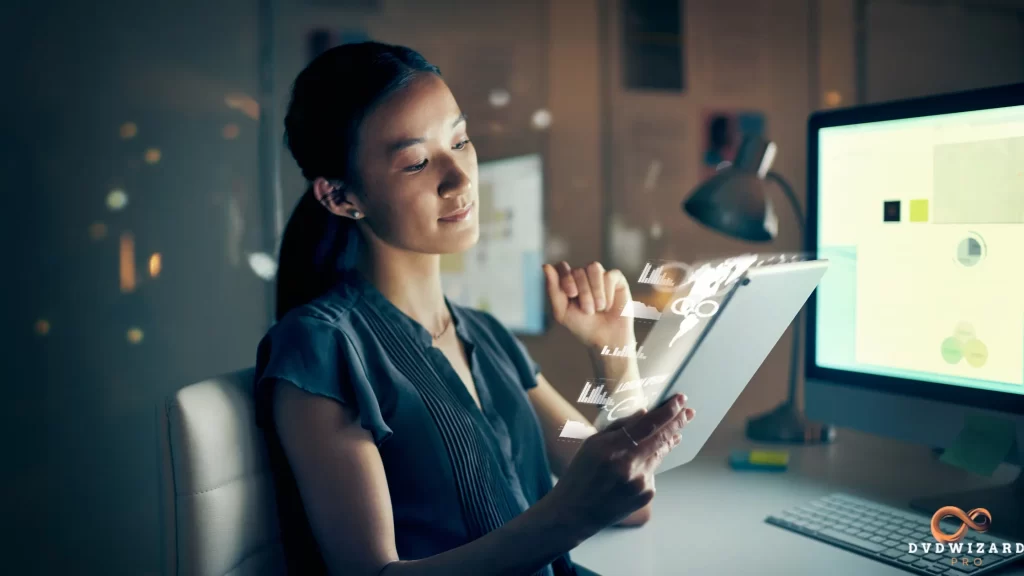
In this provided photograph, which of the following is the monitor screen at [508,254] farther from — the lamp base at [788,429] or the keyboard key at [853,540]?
the keyboard key at [853,540]

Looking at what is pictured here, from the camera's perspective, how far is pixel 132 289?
140 centimetres

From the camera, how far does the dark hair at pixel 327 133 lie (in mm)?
866

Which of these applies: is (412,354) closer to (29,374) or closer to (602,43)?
(29,374)

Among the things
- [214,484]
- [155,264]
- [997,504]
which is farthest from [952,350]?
[155,264]

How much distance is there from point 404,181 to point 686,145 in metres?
1.01

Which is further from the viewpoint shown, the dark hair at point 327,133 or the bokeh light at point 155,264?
the bokeh light at point 155,264

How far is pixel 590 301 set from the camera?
36.3 inches

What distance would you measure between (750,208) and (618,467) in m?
0.80

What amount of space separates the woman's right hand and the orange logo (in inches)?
15.4

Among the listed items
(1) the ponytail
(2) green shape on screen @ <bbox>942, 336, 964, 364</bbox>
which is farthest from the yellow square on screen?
(1) the ponytail

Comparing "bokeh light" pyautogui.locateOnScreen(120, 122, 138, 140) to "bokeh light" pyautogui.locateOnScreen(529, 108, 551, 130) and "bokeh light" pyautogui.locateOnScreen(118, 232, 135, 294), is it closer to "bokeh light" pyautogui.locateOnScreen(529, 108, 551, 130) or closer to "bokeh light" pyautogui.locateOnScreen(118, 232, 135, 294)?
"bokeh light" pyautogui.locateOnScreen(118, 232, 135, 294)

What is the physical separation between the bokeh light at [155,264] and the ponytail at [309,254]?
59 centimetres

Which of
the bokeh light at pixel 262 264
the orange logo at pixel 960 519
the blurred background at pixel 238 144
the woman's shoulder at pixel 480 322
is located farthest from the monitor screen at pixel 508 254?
the orange logo at pixel 960 519

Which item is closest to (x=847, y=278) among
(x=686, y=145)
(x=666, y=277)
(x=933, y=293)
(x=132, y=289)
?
(x=933, y=293)
